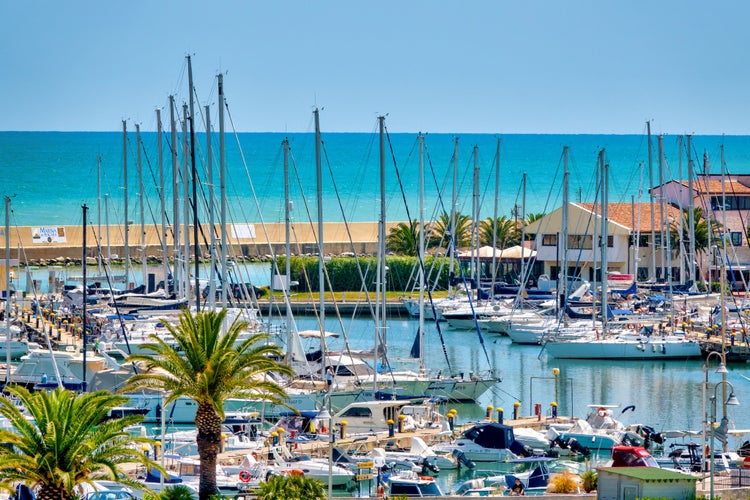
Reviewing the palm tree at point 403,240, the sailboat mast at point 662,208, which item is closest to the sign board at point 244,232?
the palm tree at point 403,240

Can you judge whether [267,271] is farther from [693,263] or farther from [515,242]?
[693,263]

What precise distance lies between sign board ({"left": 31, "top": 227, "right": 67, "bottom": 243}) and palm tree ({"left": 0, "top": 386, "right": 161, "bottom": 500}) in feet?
254

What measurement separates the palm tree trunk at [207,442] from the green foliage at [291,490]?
149 centimetres

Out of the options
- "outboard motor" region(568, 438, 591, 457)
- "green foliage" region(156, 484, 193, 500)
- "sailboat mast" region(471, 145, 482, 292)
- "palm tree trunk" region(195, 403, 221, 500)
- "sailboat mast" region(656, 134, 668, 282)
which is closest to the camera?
"green foliage" region(156, 484, 193, 500)

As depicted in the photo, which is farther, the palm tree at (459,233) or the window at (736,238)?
the palm tree at (459,233)

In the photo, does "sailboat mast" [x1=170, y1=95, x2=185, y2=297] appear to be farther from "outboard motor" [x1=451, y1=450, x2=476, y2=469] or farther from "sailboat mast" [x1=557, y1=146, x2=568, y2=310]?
"outboard motor" [x1=451, y1=450, x2=476, y2=469]

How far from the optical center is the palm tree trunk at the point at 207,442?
31.1 metres

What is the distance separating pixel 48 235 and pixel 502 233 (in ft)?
112

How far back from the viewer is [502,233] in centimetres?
9544

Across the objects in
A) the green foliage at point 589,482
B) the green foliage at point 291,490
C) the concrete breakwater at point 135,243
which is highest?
the concrete breakwater at point 135,243

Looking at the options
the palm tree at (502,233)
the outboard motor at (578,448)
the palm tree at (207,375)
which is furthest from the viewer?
the palm tree at (502,233)

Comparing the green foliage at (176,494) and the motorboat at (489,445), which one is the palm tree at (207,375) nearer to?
the green foliage at (176,494)

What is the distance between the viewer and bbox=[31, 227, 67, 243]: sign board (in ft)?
341

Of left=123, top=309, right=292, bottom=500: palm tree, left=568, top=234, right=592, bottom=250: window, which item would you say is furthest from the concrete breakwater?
left=123, top=309, right=292, bottom=500: palm tree
